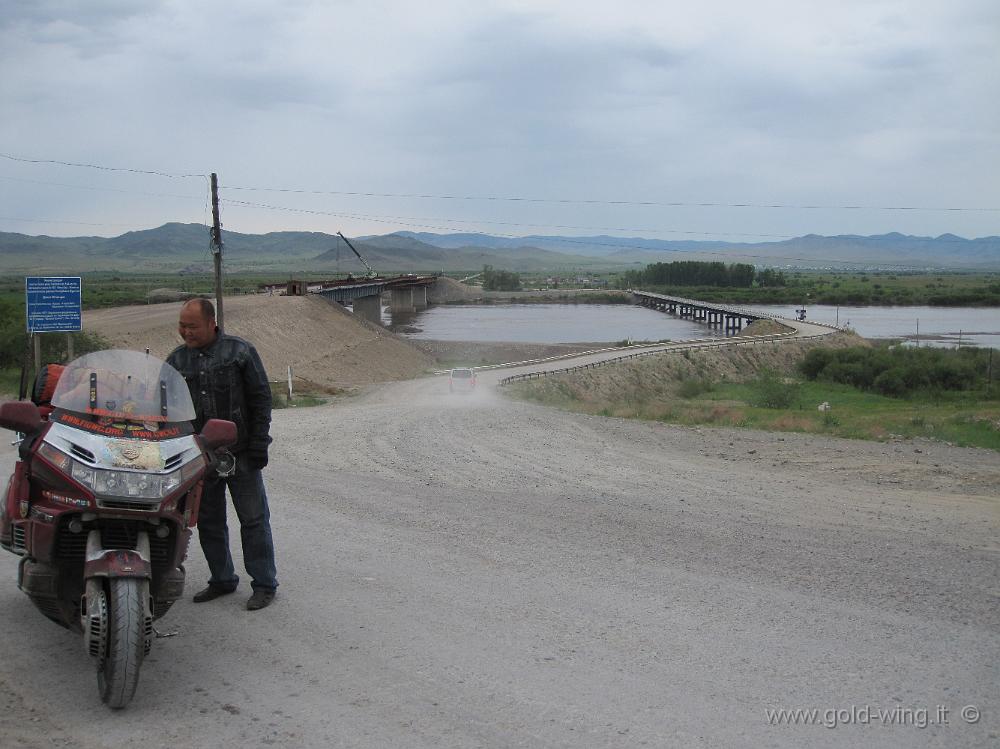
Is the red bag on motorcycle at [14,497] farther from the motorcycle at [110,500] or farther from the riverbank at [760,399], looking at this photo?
the riverbank at [760,399]

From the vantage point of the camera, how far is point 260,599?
20.0 feet

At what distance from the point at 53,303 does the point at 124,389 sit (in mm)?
15930

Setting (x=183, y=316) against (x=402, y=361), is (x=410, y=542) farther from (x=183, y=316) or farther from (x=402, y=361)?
(x=402, y=361)

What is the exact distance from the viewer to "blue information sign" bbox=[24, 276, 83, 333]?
1911cm

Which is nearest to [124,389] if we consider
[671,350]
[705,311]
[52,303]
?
[52,303]

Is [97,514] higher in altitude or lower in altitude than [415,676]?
higher

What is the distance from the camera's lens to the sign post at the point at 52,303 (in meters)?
19.1

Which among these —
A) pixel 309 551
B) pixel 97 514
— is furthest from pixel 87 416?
pixel 309 551

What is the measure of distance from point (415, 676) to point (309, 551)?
2.71 m

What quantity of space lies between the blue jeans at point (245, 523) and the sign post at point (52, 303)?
14.8 metres

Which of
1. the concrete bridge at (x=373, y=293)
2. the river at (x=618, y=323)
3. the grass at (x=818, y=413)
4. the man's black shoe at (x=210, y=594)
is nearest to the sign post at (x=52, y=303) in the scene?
the grass at (x=818, y=413)

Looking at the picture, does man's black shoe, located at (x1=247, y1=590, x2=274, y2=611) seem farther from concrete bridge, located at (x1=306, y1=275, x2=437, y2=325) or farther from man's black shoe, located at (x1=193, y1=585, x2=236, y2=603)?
concrete bridge, located at (x1=306, y1=275, x2=437, y2=325)

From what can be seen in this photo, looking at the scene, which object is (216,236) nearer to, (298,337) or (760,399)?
(760,399)

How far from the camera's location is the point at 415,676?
16.4 ft
